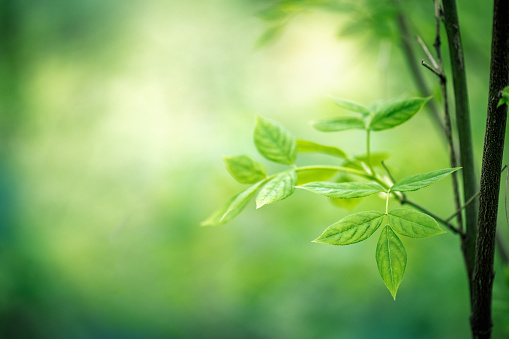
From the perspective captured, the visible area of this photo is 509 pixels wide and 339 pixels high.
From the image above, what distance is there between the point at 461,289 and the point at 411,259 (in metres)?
0.14

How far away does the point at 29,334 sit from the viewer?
1.70m

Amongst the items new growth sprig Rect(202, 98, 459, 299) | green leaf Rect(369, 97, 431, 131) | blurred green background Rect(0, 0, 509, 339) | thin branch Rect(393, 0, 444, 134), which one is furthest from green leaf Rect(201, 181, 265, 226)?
blurred green background Rect(0, 0, 509, 339)

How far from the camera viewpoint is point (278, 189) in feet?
0.87

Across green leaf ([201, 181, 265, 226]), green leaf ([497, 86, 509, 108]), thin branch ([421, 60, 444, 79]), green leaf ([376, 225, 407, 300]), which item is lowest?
green leaf ([376, 225, 407, 300])

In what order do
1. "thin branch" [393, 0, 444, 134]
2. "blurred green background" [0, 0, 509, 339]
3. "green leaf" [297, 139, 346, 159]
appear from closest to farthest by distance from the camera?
"green leaf" [297, 139, 346, 159], "thin branch" [393, 0, 444, 134], "blurred green background" [0, 0, 509, 339]

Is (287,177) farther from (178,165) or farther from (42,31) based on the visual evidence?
(42,31)

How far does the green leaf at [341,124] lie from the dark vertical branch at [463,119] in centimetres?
7

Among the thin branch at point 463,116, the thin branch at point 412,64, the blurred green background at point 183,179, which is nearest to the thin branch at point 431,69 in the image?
the thin branch at point 463,116

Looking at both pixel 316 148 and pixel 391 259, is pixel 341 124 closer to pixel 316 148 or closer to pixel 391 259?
pixel 316 148

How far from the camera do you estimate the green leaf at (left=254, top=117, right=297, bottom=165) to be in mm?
318

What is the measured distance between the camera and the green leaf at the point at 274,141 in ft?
1.04

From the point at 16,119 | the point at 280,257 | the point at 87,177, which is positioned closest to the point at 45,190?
the point at 87,177

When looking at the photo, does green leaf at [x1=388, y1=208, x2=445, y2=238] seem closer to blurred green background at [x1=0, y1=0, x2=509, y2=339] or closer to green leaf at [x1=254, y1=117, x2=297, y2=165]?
green leaf at [x1=254, y1=117, x2=297, y2=165]

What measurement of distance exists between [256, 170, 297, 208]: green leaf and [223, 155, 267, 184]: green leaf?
0.03 meters
